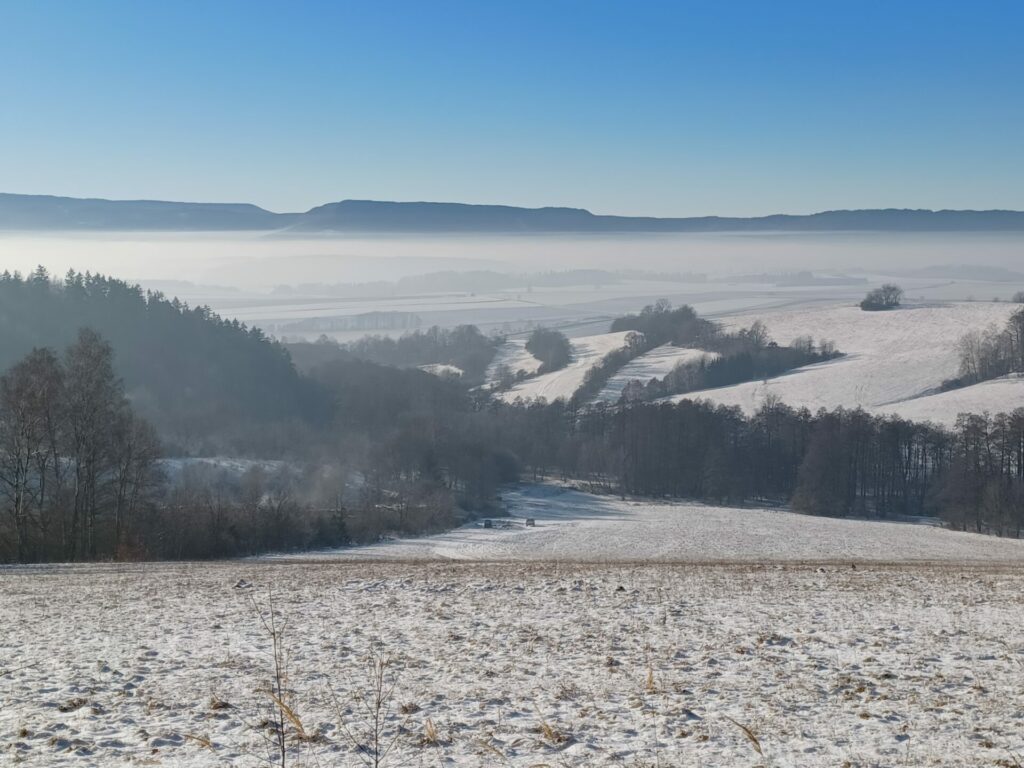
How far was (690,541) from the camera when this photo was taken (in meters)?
46.7

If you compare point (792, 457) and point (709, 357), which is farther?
point (709, 357)

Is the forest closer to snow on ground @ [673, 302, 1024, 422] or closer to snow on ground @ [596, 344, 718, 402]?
snow on ground @ [596, 344, 718, 402]

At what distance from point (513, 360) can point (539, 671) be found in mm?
152016

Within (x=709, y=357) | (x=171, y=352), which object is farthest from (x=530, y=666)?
(x=709, y=357)

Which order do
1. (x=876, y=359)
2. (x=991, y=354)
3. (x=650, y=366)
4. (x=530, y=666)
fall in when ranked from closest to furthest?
(x=530, y=666) → (x=991, y=354) → (x=876, y=359) → (x=650, y=366)

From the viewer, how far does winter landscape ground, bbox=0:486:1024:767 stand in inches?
329

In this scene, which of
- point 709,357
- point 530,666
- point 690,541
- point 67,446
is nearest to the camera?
point 530,666

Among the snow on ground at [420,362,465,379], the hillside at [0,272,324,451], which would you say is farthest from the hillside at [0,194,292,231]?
the snow on ground at [420,362,465,379]

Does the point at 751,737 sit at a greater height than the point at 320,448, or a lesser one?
greater

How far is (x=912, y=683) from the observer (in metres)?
10.4

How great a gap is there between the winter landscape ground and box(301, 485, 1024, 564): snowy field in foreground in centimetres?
1553

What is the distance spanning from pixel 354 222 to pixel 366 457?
11121cm

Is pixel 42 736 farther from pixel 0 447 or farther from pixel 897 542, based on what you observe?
pixel 897 542

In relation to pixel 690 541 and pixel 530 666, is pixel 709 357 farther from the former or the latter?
pixel 530 666
